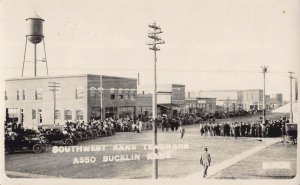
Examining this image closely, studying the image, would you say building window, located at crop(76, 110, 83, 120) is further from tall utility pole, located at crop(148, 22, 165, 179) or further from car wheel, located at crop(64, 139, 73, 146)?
tall utility pole, located at crop(148, 22, 165, 179)

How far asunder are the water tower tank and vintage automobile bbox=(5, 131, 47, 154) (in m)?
3.28

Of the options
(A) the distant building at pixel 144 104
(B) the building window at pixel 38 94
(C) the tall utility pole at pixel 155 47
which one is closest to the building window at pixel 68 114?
(B) the building window at pixel 38 94

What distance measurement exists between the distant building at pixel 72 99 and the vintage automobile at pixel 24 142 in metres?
0.63

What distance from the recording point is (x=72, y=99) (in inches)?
832

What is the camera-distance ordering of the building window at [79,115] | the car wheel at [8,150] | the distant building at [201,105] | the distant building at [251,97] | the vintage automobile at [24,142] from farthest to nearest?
the distant building at [201,105] < the distant building at [251,97] < the building window at [79,115] < the vintage automobile at [24,142] < the car wheel at [8,150]

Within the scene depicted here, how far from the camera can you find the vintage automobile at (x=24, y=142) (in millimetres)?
12883

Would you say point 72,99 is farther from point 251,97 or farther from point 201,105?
point 201,105

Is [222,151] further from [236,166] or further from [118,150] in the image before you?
[118,150]

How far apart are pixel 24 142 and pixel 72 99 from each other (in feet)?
25.5

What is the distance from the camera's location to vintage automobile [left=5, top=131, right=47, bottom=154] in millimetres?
12883

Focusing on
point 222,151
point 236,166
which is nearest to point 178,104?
point 222,151

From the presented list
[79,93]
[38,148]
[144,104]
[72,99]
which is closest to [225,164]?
[38,148]

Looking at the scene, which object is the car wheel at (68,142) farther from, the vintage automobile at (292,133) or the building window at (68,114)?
the vintage automobile at (292,133)

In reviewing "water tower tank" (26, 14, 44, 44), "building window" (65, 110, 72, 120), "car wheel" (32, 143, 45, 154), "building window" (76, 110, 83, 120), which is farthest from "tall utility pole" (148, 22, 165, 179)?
"building window" (76, 110, 83, 120)
